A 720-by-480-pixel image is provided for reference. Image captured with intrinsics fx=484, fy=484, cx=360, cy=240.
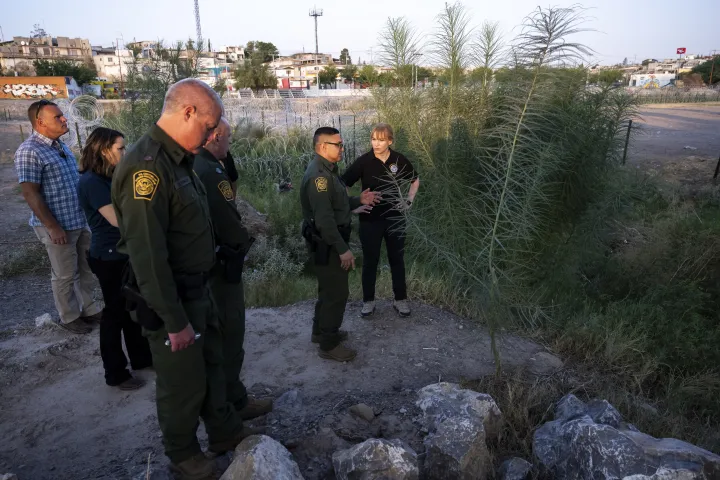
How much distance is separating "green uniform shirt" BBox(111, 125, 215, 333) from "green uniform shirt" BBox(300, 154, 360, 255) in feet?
4.42

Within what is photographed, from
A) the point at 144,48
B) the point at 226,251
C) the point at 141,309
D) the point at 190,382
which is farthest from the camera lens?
the point at 144,48

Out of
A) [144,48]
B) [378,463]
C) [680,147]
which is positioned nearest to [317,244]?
[378,463]

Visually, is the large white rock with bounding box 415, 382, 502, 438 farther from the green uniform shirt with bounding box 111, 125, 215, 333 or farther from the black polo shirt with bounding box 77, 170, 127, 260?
the black polo shirt with bounding box 77, 170, 127, 260

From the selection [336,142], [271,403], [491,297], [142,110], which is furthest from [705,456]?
[142,110]

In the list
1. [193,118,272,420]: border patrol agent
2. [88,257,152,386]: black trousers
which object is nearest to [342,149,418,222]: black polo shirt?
[193,118,272,420]: border patrol agent

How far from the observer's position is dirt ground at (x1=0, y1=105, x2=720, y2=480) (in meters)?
2.81

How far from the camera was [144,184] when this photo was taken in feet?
6.84

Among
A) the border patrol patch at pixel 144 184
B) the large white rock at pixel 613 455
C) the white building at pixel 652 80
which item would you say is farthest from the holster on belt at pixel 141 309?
the white building at pixel 652 80

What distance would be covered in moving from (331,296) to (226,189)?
1.36 meters

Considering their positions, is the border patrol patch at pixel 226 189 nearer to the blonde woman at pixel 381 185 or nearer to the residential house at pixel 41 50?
the blonde woman at pixel 381 185

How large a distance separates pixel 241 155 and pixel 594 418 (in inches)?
436

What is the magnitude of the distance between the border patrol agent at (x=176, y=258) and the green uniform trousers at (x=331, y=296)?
1373mm

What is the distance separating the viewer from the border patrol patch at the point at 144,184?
6.80ft

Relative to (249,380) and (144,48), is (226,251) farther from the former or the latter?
(144,48)
